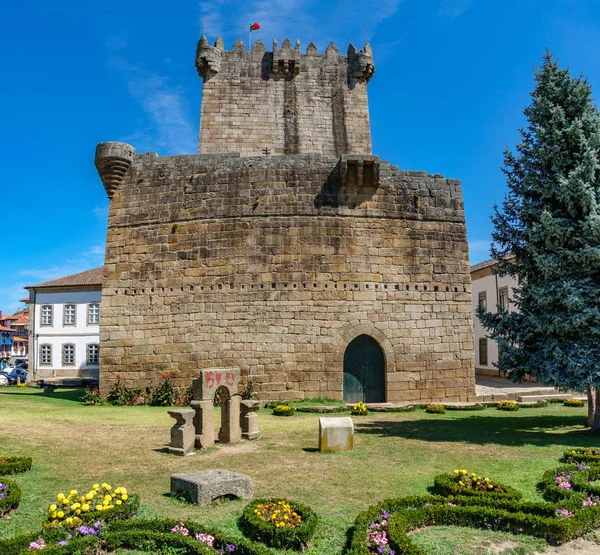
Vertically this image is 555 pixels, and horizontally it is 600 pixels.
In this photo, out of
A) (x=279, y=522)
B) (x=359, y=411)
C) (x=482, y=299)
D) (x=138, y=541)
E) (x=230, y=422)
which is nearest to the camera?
(x=138, y=541)

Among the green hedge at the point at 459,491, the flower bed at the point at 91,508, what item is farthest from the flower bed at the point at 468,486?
the flower bed at the point at 91,508

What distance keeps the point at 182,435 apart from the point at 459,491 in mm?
4832

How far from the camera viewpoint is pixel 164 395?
16125 mm

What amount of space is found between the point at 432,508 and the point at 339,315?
10.4 meters

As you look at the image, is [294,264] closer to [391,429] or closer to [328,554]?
[391,429]

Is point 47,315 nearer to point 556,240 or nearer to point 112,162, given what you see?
point 112,162

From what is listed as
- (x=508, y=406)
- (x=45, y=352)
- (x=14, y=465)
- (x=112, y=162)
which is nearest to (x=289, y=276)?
(x=112, y=162)

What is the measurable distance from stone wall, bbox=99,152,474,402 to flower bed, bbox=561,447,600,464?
25.3ft

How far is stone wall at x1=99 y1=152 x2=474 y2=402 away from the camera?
16.3m

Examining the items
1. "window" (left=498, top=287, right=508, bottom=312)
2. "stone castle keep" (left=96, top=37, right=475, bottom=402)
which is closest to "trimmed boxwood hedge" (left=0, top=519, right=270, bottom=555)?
"stone castle keep" (left=96, top=37, right=475, bottom=402)

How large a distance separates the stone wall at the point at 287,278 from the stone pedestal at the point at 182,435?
6782 millimetres

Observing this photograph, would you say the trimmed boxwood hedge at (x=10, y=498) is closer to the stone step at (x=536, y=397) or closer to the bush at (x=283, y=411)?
the bush at (x=283, y=411)

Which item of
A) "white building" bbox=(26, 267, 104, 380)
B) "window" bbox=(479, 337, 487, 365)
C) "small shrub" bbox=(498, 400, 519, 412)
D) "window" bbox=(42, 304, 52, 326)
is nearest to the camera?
"small shrub" bbox=(498, 400, 519, 412)

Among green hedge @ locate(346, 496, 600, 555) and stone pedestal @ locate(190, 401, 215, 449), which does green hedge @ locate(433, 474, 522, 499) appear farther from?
stone pedestal @ locate(190, 401, 215, 449)
